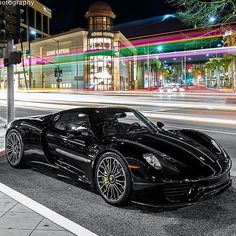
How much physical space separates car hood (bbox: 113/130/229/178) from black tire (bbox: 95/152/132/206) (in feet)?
1.15

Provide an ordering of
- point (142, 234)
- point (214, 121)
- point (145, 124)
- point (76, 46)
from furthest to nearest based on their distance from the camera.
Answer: point (76, 46) → point (214, 121) → point (145, 124) → point (142, 234)

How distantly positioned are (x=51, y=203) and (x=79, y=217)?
2.17 feet

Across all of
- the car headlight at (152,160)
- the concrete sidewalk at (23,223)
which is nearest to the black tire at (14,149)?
the concrete sidewalk at (23,223)

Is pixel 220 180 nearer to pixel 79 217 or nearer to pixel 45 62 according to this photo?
pixel 79 217

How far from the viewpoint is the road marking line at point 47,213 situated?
3.94m

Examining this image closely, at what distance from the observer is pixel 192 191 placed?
4328 mm

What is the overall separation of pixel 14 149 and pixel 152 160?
321 cm

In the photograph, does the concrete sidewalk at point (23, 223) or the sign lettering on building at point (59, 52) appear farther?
the sign lettering on building at point (59, 52)

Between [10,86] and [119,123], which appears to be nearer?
[119,123]

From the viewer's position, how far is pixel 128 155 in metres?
4.62

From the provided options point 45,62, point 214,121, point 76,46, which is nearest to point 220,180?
point 214,121

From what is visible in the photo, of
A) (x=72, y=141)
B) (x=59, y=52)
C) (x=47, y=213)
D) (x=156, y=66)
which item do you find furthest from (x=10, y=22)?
(x=156, y=66)

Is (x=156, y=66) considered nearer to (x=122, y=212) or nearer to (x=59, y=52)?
(x=59, y=52)

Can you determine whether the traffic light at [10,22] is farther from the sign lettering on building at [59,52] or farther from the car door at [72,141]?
the sign lettering on building at [59,52]
